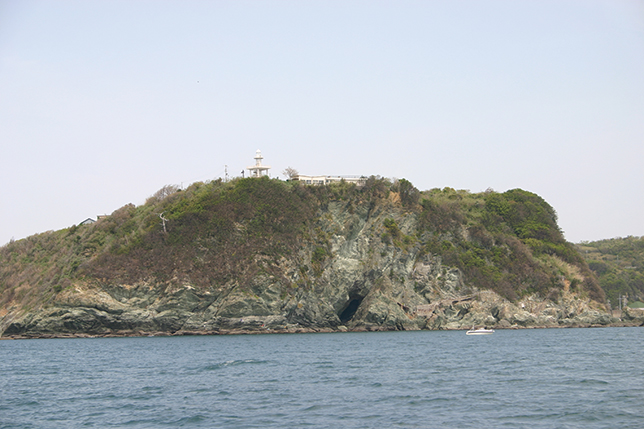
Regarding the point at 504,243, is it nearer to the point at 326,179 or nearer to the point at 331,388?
the point at 326,179

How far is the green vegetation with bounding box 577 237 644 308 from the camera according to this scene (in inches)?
5020

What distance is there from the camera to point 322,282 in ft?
248

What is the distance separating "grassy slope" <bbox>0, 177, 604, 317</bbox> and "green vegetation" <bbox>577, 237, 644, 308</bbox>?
4278 cm

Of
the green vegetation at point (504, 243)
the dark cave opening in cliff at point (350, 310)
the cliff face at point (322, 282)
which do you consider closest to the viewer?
the cliff face at point (322, 282)

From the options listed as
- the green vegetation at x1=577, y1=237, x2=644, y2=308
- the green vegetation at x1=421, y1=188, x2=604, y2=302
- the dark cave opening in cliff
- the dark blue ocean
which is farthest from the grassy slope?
the green vegetation at x1=577, y1=237, x2=644, y2=308

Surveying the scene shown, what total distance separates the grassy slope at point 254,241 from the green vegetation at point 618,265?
42.8 metres

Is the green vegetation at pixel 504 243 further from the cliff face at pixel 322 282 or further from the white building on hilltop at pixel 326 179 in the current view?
the white building on hilltop at pixel 326 179

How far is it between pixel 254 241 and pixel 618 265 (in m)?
109

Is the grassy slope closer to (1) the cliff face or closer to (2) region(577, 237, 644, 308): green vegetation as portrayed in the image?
(1) the cliff face

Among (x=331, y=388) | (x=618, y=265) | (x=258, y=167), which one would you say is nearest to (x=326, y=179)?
(x=258, y=167)

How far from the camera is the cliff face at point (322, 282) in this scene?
225ft

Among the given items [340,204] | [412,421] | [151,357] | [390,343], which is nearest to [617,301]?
[340,204]

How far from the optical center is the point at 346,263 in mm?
78500

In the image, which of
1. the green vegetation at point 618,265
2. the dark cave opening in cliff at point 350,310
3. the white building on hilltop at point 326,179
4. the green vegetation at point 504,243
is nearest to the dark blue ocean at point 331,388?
the green vegetation at point 504,243
